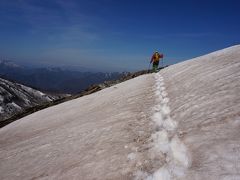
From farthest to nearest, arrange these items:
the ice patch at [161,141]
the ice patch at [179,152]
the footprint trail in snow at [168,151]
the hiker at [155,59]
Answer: the hiker at [155,59] → the ice patch at [161,141] → the ice patch at [179,152] → the footprint trail in snow at [168,151]

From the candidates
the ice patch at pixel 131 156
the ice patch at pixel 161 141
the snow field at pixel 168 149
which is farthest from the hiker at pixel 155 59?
the ice patch at pixel 131 156

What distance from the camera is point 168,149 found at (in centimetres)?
710

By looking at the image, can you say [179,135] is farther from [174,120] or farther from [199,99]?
[199,99]

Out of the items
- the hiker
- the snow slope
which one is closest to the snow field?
the snow slope

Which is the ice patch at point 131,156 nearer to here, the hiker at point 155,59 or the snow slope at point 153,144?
the snow slope at point 153,144

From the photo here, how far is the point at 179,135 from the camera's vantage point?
25.3ft

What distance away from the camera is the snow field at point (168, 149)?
5.94m

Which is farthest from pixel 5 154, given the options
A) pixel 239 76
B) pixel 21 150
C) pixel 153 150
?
pixel 239 76

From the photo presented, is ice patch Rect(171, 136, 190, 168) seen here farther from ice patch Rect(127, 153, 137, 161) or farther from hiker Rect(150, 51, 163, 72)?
hiker Rect(150, 51, 163, 72)

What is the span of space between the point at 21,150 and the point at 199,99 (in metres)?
9.06

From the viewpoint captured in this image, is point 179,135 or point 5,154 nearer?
point 179,135

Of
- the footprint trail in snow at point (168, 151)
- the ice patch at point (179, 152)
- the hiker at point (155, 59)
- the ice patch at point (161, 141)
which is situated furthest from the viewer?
the hiker at point (155, 59)

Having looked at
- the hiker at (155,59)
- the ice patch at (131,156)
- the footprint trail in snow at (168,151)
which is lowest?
the ice patch at (131,156)

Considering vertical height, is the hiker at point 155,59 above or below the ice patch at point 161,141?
above
